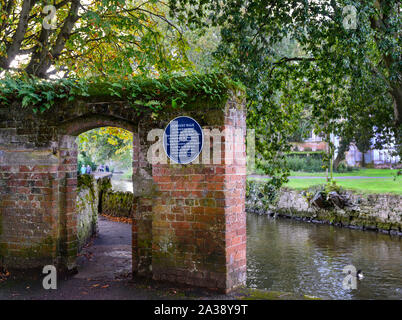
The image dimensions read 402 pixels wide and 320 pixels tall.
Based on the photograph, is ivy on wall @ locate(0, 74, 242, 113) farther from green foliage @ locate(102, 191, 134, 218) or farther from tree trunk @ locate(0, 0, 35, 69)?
green foliage @ locate(102, 191, 134, 218)

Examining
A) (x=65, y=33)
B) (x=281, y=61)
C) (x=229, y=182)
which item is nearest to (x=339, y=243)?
(x=281, y=61)

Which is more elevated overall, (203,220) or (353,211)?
(203,220)

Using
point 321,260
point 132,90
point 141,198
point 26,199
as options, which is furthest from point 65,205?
point 321,260

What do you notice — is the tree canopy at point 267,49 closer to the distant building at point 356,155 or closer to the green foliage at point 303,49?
the green foliage at point 303,49

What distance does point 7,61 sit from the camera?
8.92 m

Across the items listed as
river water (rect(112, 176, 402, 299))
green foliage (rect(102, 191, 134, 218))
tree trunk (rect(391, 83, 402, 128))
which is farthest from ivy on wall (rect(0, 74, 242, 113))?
green foliage (rect(102, 191, 134, 218))

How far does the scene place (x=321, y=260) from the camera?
38.7 feet

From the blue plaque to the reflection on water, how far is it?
513cm

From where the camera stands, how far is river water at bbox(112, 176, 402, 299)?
9.28 meters

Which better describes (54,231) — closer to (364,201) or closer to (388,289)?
(388,289)

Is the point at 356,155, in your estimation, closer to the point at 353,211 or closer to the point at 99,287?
the point at 353,211

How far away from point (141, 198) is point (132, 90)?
1717 mm

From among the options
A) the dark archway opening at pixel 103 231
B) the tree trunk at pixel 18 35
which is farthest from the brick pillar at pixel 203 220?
the tree trunk at pixel 18 35

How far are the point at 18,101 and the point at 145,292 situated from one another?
3.88 metres
